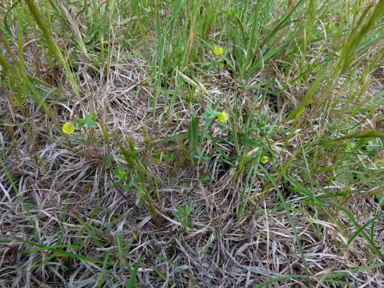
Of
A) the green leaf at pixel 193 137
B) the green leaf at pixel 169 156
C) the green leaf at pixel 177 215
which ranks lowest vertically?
the green leaf at pixel 177 215

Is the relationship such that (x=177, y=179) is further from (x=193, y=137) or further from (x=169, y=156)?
(x=193, y=137)

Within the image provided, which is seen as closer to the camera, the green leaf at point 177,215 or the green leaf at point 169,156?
the green leaf at point 177,215

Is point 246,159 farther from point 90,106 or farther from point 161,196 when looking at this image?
point 90,106

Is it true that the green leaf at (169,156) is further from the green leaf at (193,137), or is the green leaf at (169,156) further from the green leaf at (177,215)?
the green leaf at (177,215)

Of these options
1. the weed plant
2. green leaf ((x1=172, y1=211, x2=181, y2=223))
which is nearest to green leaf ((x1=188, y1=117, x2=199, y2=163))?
the weed plant

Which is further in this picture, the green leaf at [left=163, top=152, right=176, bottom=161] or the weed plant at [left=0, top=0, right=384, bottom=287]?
the green leaf at [left=163, top=152, right=176, bottom=161]

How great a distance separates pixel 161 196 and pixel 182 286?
428mm

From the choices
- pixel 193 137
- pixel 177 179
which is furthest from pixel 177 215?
pixel 193 137

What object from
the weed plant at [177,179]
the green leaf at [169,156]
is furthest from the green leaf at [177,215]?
the green leaf at [169,156]

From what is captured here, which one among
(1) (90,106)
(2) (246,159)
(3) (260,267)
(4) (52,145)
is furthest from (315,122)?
(4) (52,145)

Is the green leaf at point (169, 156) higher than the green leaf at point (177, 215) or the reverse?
higher

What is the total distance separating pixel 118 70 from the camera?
161 cm

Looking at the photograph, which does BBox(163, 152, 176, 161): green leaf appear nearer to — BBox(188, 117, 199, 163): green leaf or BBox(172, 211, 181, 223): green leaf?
BBox(188, 117, 199, 163): green leaf

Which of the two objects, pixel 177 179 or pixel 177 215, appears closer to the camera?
pixel 177 215
